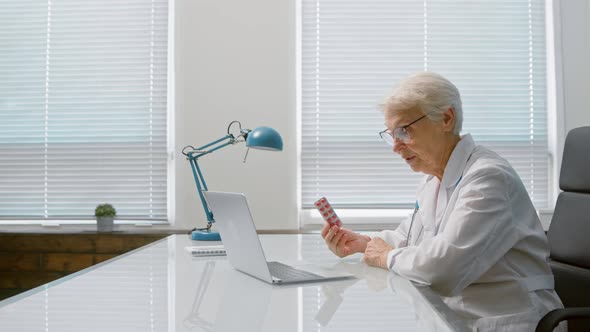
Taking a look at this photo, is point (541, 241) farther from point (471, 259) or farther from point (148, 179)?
point (148, 179)

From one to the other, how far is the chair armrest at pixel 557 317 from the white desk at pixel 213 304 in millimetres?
309

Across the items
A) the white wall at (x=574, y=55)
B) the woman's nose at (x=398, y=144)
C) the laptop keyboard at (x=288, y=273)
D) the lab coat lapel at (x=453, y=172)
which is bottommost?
the laptop keyboard at (x=288, y=273)

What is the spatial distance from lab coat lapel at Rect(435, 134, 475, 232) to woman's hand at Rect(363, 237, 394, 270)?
0.18m

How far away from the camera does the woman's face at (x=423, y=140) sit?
5.74 feet

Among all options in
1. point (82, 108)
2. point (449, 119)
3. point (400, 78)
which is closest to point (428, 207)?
point (449, 119)

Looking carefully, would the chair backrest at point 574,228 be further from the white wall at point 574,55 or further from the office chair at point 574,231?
the white wall at point 574,55

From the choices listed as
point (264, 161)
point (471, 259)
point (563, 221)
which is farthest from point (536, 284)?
point (264, 161)

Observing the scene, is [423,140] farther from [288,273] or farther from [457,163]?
[288,273]

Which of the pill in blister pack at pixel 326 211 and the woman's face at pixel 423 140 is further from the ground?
the woman's face at pixel 423 140

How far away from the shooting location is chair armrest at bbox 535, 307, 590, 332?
1.40 meters

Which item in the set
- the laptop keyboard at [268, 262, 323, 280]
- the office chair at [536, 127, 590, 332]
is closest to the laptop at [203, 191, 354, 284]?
the laptop keyboard at [268, 262, 323, 280]

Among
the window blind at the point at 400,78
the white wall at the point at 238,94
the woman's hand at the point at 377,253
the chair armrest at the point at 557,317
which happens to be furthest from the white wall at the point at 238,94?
the chair armrest at the point at 557,317

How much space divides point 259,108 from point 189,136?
18.3 inches

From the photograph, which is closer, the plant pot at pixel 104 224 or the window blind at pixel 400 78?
the plant pot at pixel 104 224
